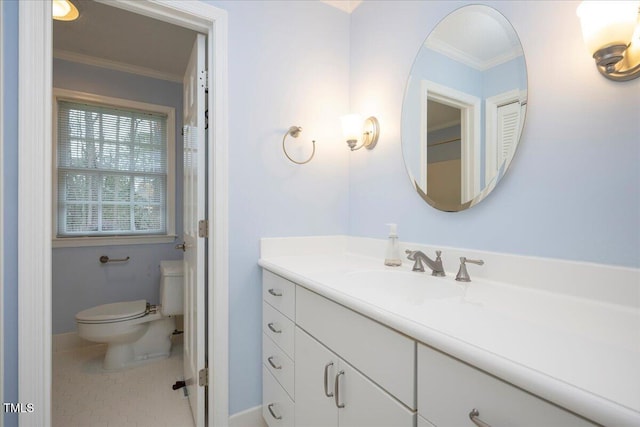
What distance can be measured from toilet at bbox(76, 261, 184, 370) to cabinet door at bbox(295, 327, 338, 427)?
1384 millimetres

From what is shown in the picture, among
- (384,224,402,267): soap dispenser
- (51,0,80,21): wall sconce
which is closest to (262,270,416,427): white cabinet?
(384,224,402,267): soap dispenser

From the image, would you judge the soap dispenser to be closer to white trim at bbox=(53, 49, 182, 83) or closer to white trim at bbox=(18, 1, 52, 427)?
white trim at bbox=(18, 1, 52, 427)

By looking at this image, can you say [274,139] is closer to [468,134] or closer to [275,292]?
[275,292]

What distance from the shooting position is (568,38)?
90cm

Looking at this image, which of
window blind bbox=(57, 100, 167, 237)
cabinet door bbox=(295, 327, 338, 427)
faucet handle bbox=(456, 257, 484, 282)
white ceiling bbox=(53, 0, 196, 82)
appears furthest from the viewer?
window blind bbox=(57, 100, 167, 237)

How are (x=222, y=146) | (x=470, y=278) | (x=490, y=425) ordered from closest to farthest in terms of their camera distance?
(x=490, y=425) → (x=470, y=278) → (x=222, y=146)

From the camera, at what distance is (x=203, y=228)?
1.53 metres

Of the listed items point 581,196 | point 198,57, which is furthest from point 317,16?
point 581,196

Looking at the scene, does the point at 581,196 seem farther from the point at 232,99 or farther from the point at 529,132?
the point at 232,99

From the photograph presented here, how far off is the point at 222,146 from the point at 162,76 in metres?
2.10

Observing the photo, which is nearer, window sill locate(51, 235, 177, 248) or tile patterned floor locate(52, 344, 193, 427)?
tile patterned floor locate(52, 344, 193, 427)

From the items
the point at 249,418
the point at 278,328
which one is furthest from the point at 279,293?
the point at 249,418

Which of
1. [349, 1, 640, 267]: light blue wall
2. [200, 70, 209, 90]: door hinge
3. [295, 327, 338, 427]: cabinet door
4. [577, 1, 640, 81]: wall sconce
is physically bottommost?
[295, 327, 338, 427]: cabinet door

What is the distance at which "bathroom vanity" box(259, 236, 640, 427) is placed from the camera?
0.48 meters
